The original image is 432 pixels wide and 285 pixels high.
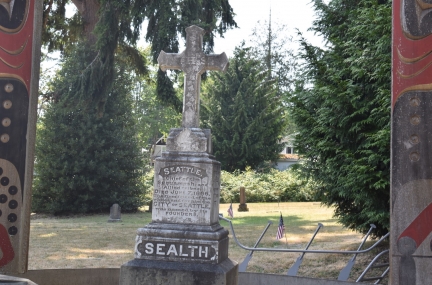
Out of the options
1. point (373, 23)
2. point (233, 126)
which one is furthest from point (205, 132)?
point (233, 126)

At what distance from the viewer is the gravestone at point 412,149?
17.6ft

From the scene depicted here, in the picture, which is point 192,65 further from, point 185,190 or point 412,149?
point 412,149

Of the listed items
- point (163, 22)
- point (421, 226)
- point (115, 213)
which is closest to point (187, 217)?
point (421, 226)

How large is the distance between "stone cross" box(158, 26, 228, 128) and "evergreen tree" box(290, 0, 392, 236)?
10.0ft

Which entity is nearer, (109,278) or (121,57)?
(109,278)

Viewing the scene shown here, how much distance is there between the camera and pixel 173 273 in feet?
19.9

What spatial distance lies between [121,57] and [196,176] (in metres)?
14.9

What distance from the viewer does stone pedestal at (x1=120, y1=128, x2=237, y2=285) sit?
6.11m

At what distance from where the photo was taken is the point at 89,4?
1991 centimetres

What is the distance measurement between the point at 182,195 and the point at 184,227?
399 mm

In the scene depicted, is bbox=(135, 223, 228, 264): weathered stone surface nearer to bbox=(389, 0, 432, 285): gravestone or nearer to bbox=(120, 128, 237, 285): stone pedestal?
bbox=(120, 128, 237, 285): stone pedestal

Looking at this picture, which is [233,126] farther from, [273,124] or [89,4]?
[89,4]

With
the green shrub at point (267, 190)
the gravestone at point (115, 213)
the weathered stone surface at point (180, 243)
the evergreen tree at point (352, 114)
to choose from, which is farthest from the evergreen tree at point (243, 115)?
the weathered stone surface at point (180, 243)

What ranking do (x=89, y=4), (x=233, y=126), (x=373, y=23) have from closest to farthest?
(x=373, y=23), (x=89, y=4), (x=233, y=126)
